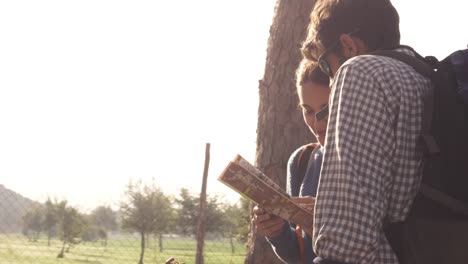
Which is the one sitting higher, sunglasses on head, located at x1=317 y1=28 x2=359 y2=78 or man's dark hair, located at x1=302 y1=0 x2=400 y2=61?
man's dark hair, located at x1=302 y1=0 x2=400 y2=61

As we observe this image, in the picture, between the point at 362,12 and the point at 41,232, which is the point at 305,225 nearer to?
the point at 362,12

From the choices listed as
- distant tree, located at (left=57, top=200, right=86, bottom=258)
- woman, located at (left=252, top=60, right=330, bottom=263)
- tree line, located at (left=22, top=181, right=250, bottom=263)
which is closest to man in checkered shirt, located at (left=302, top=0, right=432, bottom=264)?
woman, located at (left=252, top=60, right=330, bottom=263)

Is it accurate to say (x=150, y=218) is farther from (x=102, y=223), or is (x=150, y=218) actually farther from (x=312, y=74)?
(x=102, y=223)

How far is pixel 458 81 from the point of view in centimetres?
134

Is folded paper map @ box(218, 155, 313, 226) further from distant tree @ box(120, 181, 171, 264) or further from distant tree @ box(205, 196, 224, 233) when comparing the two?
distant tree @ box(205, 196, 224, 233)

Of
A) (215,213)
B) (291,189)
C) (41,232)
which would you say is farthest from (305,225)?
(41,232)

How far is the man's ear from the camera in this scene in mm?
1578

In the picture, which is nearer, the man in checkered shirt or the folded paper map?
the man in checkered shirt

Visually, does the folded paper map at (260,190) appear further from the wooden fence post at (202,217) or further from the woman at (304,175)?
the wooden fence post at (202,217)

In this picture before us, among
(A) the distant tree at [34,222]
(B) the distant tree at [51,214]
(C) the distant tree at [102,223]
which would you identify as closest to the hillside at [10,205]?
(A) the distant tree at [34,222]

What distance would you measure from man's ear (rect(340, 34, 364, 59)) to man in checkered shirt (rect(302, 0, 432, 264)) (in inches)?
7.2

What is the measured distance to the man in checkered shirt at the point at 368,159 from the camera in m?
1.27

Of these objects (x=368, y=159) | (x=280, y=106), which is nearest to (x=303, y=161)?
(x=368, y=159)

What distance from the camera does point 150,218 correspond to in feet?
174
